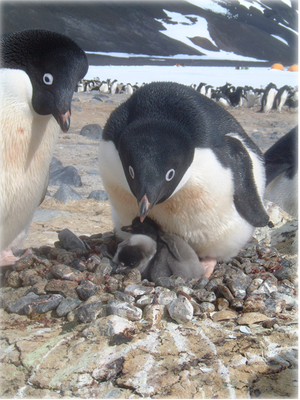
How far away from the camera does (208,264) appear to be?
2219 mm

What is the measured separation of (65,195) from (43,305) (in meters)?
1.85

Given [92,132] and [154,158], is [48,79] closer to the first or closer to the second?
[154,158]

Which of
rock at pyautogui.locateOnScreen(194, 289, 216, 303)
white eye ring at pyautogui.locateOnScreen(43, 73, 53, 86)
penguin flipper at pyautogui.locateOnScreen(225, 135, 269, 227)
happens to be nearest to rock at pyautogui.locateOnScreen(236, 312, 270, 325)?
rock at pyautogui.locateOnScreen(194, 289, 216, 303)

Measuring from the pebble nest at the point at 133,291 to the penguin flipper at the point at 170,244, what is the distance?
11cm

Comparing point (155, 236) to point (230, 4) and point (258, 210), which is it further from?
point (230, 4)

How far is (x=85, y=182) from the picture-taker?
13.4ft

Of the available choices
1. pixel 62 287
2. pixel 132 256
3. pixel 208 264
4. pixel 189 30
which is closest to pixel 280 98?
pixel 208 264

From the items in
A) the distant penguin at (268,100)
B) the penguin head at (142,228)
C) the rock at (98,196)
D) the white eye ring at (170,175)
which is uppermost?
the distant penguin at (268,100)

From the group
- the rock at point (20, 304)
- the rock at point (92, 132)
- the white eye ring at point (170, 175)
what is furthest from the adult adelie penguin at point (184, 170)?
the rock at point (92, 132)

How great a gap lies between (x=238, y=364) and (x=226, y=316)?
309 millimetres

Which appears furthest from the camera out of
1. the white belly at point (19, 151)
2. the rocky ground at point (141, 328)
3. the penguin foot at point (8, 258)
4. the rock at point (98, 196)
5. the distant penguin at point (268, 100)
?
the distant penguin at point (268, 100)

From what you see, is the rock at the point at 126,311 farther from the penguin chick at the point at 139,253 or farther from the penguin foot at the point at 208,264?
the penguin foot at the point at 208,264

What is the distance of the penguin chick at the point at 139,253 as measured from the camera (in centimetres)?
205

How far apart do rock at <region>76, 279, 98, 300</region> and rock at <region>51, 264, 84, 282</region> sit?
83 millimetres
